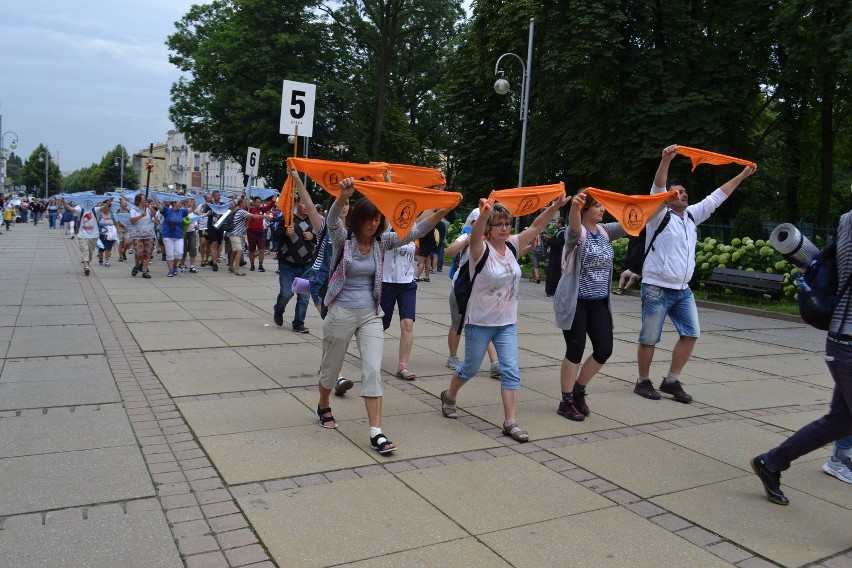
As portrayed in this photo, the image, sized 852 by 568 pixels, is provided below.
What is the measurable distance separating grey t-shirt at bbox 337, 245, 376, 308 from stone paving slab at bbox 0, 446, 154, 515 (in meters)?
1.70

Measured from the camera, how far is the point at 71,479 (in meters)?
4.55

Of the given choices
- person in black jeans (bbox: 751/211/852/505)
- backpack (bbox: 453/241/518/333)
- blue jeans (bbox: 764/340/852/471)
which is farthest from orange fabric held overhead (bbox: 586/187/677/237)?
blue jeans (bbox: 764/340/852/471)

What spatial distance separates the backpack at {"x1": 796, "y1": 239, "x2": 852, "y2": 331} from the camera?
13.3ft

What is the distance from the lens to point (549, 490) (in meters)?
4.66

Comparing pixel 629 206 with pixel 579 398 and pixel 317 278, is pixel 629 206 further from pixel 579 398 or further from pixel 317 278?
pixel 317 278

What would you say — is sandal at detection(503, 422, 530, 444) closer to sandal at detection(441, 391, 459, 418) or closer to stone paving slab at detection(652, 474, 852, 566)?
sandal at detection(441, 391, 459, 418)

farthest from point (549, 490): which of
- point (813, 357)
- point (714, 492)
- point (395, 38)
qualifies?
point (395, 38)

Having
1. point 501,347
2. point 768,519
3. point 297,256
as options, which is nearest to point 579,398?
point 501,347

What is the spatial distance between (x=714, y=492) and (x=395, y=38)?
34.4m

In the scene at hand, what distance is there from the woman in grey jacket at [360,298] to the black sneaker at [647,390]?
9.39 ft

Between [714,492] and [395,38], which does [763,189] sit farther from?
[714,492]

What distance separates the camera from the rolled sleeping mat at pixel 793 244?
4062 millimetres

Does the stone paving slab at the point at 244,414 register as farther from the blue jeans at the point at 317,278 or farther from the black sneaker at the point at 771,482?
the black sneaker at the point at 771,482

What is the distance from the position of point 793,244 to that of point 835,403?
0.99 meters
